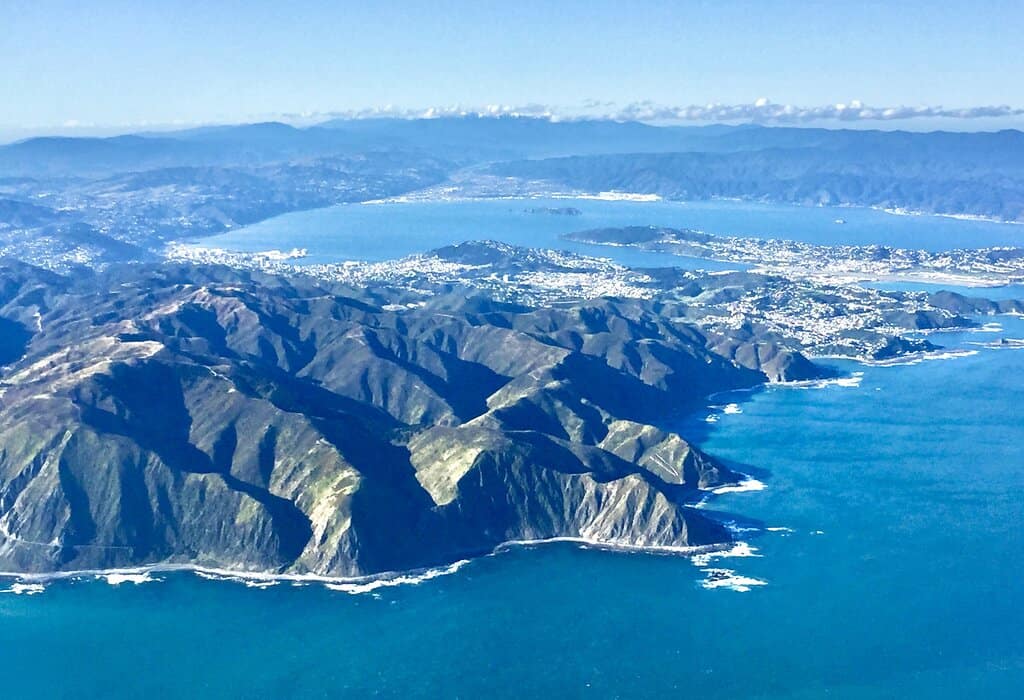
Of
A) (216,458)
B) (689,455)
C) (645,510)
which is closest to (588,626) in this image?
(645,510)

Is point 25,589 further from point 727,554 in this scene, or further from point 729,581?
point 727,554

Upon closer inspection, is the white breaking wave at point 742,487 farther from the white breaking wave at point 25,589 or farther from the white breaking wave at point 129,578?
the white breaking wave at point 25,589

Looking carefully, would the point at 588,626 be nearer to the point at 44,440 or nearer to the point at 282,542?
the point at 282,542

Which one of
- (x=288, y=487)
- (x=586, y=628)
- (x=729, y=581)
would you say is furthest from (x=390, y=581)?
(x=729, y=581)

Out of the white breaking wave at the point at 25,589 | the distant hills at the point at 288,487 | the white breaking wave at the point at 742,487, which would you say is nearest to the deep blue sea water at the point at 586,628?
the white breaking wave at the point at 25,589

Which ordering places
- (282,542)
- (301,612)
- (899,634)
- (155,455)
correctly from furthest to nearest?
(155,455)
(282,542)
(301,612)
(899,634)

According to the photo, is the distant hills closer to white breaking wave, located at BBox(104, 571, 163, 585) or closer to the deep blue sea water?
white breaking wave, located at BBox(104, 571, 163, 585)

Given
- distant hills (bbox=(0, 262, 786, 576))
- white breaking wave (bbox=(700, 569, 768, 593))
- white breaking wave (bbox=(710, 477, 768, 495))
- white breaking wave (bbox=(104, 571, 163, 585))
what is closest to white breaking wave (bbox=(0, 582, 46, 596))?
distant hills (bbox=(0, 262, 786, 576))

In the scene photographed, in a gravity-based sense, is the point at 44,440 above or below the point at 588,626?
above

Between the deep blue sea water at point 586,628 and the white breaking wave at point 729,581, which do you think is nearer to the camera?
the deep blue sea water at point 586,628

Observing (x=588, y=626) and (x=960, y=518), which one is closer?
(x=588, y=626)
